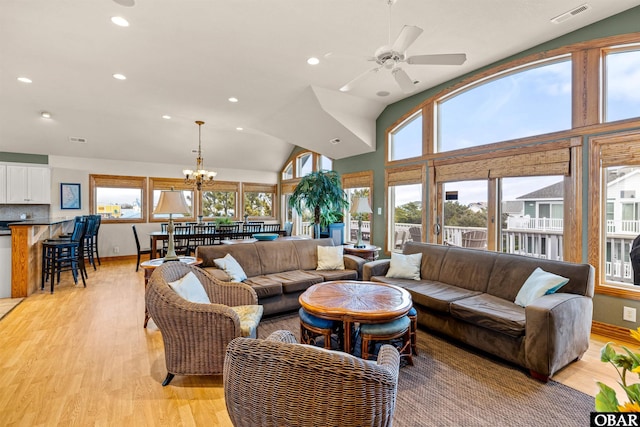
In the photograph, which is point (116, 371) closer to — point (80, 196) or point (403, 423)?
point (403, 423)

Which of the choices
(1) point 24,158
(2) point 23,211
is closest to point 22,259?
(2) point 23,211

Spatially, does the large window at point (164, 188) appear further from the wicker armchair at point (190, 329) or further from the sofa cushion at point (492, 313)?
the sofa cushion at point (492, 313)

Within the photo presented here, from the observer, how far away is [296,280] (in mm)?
3803

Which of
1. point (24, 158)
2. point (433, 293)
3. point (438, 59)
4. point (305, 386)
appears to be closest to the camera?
point (305, 386)

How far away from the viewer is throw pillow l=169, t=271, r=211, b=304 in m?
2.38

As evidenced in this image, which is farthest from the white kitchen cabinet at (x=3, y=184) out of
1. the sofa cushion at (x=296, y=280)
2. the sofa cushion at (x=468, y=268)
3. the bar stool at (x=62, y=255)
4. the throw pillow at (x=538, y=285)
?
the throw pillow at (x=538, y=285)

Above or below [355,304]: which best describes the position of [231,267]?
above

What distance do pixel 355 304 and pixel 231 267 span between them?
1720mm

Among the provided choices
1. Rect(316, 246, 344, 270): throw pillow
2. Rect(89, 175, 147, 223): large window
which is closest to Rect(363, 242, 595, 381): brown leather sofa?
Rect(316, 246, 344, 270): throw pillow

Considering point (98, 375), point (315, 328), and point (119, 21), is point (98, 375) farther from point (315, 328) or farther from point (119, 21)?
point (119, 21)

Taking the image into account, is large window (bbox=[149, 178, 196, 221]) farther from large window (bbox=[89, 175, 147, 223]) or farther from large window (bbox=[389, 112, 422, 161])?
large window (bbox=[389, 112, 422, 161])

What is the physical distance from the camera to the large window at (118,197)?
24.9 feet

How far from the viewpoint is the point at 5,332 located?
3244 mm

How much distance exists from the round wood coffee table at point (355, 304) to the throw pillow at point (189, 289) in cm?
84
